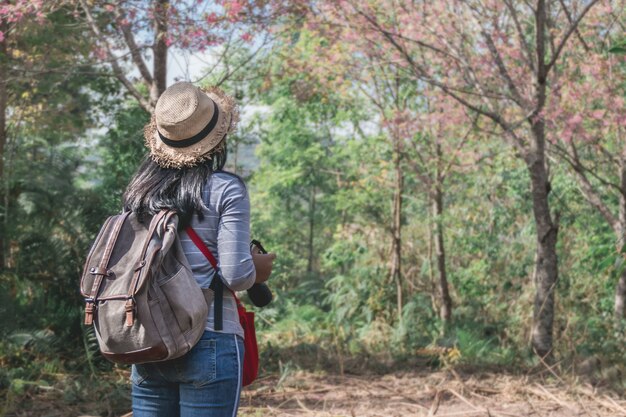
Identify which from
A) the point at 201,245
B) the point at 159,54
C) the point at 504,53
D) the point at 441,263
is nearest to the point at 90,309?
the point at 201,245

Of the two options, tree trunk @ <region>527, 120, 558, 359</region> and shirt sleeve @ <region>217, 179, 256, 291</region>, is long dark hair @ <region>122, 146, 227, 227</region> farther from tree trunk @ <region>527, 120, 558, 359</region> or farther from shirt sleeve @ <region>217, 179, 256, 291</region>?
tree trunk @ <region>527, 120, 558, 359</region>

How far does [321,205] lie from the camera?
20000 mm

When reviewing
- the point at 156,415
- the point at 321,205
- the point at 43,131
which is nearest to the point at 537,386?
the point at 156,415

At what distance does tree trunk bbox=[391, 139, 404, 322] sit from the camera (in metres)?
11.3

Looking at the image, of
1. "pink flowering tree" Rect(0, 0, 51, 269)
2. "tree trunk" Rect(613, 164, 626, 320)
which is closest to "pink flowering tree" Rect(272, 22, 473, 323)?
"tree trunk" Rect(613, 164, 626, 320)

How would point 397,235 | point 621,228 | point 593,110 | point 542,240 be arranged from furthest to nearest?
point 397,235, point 593,110, point 621,228, point 542,240

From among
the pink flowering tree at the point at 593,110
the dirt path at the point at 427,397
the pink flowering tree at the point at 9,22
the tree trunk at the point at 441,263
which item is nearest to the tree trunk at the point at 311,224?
the tree trunk at the point at 441,263

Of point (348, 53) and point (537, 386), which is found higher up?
point (348, 53)

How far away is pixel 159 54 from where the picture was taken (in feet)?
23.2

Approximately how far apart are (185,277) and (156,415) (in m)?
0.48

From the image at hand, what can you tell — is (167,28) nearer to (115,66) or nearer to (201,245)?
(115,66)

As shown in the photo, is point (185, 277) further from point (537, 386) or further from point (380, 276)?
point (380, 276)

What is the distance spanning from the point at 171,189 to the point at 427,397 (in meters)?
3.88

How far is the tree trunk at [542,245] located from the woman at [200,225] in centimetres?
561
